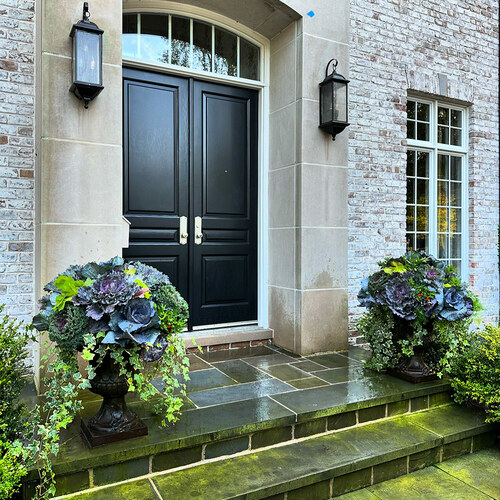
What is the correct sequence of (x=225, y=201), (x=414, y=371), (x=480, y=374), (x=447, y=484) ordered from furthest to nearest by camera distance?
(x=225, y=201), (x=414, y=371), (x=480, y=374), (x=447, y=484)

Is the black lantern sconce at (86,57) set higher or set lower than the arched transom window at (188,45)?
lower

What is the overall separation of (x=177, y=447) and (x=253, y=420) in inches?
17.9

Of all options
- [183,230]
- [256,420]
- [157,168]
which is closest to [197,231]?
[183,230]

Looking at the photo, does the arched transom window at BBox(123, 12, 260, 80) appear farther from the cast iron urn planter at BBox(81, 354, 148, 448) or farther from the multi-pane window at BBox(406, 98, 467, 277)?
the cast iron urn planter at BBox(81, 354, 148, 448)

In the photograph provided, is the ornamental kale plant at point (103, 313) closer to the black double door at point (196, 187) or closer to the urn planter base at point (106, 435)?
the urn planter base at point (106, 435)

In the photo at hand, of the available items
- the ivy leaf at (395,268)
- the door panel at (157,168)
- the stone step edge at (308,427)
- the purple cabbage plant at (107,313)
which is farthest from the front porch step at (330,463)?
the door panel at (157,168)

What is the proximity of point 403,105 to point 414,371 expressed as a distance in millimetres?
2988

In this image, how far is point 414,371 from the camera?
10.6 ft

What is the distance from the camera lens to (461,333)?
321cm

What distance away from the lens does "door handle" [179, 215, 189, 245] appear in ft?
12.7

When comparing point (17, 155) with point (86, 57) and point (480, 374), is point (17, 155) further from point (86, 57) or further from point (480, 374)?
point (480, 374)

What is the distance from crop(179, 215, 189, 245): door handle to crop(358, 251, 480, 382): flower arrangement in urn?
62.1 inches

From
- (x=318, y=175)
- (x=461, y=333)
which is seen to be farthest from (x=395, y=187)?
(x=461, y=333)

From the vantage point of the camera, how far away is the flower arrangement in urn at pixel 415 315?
3.08m
